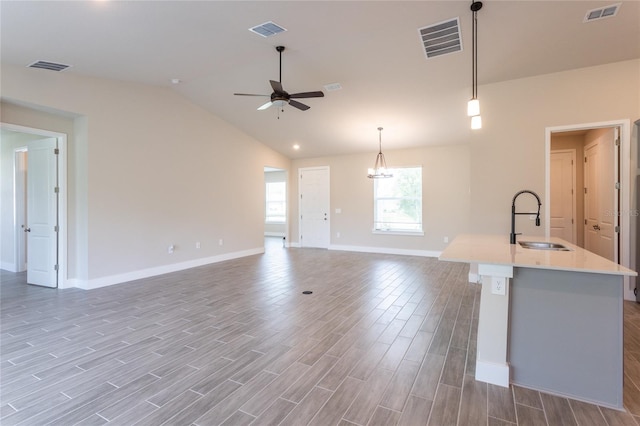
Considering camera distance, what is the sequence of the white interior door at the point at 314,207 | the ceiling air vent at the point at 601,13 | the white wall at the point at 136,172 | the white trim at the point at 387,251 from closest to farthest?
the ceiling air vent at the point at 601,13 → the white wall at the point at 136,172 → the white trim at the point at 387,251 → the white interior door at the point at 314,207

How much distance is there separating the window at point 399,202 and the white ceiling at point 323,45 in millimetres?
2314

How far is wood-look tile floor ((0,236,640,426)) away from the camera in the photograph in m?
1.88

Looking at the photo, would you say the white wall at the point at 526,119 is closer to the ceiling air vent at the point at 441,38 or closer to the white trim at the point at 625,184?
the white trim at the point at 625,184

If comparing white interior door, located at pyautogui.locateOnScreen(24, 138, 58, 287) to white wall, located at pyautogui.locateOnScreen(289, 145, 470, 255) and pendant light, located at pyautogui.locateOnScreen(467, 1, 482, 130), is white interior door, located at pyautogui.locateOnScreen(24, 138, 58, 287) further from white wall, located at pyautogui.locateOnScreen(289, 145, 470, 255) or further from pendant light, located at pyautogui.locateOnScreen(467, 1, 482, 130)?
pendant light, located at pyautogui.locateOnScreen(467, 1, 482, 130)

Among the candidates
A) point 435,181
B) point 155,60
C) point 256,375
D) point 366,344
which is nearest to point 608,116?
point 435,181

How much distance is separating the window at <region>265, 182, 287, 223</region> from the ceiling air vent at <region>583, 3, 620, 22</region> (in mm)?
9843

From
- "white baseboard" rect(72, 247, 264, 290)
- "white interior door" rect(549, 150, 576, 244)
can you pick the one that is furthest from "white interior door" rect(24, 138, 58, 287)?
"white interior door" rect(549, 150, 576, 244)

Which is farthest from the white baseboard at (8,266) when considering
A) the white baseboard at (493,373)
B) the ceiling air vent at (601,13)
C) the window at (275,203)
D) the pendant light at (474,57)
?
the ceiling air vent at (601,13)

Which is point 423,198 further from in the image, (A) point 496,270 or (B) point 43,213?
(B) point 43,213

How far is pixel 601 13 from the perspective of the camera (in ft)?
10.3

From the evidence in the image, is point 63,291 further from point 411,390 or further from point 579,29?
point 579,29

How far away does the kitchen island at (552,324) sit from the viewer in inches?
76.7

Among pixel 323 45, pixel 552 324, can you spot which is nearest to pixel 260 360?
pixel 552 324

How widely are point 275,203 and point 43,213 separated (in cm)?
789
